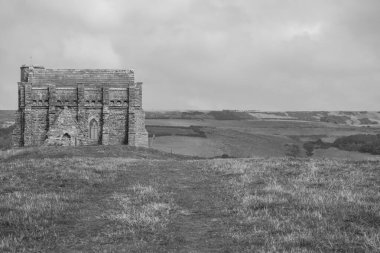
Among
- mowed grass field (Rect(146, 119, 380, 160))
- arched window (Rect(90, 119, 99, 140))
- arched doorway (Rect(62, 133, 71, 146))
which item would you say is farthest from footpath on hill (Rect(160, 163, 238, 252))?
mowed grass field (Rect(146, 119, 380, 160))

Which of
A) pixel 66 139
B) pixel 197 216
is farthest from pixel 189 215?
pixel 66 139

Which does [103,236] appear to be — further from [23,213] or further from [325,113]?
[325,113]

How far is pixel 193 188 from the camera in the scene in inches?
628

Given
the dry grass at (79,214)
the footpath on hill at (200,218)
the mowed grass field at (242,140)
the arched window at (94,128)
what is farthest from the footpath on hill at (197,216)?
the mowed grass field at (242,140)

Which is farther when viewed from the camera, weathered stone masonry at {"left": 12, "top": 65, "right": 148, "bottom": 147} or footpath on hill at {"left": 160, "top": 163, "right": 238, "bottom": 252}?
weathered stone masonry at {"left": 12, "top": 65, "right": 148, "bottom": 147}

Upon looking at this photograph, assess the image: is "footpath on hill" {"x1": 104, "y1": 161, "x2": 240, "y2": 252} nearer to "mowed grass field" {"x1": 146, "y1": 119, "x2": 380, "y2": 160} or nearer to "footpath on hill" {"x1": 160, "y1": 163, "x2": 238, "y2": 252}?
"footpath on hill" {"x1": 160, "y1": 163, "x2": 238, "y2": 252}

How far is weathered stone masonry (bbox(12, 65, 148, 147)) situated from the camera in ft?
166

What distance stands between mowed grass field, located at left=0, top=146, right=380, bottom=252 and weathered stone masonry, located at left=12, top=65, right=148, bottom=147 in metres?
33.3

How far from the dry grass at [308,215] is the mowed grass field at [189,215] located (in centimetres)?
2

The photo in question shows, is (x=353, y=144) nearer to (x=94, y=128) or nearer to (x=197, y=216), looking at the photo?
(x=94, y=128)

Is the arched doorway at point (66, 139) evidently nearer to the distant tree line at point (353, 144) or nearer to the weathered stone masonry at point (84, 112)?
the weathered stone masonry at point (84, 112)

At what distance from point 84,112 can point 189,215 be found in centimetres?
4229

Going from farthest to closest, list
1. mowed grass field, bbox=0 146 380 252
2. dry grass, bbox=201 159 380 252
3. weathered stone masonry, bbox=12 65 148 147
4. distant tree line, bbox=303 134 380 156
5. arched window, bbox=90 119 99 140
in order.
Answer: distant tree line, bbox=303 134 380 156, arched window, bbox=90 119 99 140, weathered stone masonry, bbox=12 65 148 147, mowed grass field, bbox=0 146 380 252, dry grass, bbox=201 159 380 252

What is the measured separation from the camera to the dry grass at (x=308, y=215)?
7.66 metres
